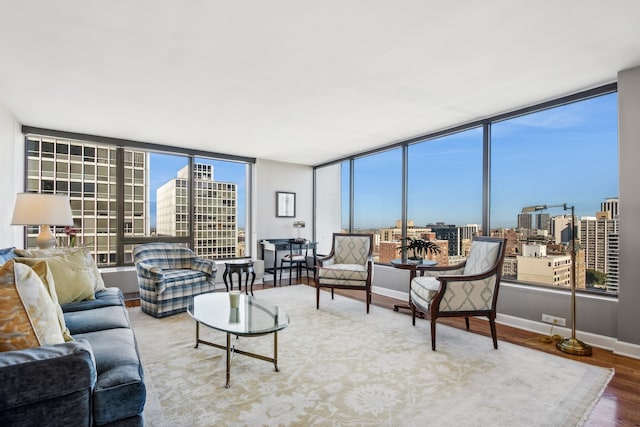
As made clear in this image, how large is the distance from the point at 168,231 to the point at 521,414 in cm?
530

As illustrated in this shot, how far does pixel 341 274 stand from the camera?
4.10 meters

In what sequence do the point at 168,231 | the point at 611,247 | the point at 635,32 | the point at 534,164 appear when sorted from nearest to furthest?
the point at 635,32, the point at 611,247, the point at 534,164, the point at 168,231

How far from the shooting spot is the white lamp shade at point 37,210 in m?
3.03

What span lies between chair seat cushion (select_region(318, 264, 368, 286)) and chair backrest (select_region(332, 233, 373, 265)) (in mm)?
432

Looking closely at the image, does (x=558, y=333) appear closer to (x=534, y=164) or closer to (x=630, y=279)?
(x=630, y=279)

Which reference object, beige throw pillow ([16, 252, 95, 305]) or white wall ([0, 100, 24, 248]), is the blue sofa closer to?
beige throw pillow ([16, 252, 95, 305])

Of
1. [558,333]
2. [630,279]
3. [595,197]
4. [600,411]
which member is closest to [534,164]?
[595,197]

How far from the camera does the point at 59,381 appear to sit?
3.77ft

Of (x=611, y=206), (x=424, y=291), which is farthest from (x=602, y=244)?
(x=424, y=291)

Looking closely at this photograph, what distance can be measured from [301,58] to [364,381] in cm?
→ 248

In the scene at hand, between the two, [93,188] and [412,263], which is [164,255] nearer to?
[93,188]

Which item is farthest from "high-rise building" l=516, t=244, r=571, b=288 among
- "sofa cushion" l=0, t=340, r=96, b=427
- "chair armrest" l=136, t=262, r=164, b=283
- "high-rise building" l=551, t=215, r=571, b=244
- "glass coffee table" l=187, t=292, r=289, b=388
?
"chair armrest" l=136, t=262, r=164, b=283

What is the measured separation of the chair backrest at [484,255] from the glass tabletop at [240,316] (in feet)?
6.53

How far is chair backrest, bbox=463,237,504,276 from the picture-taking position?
3.05 meters
